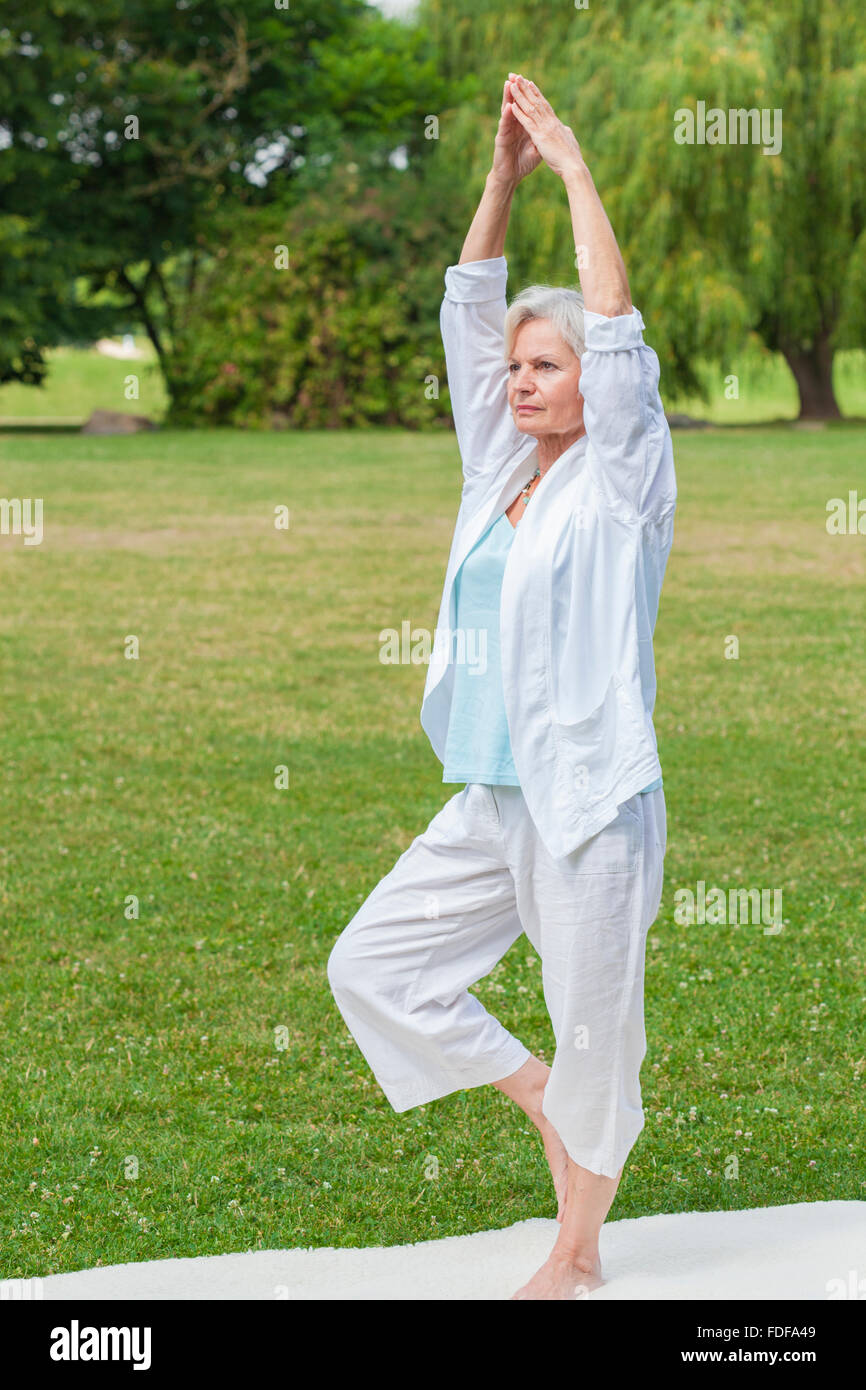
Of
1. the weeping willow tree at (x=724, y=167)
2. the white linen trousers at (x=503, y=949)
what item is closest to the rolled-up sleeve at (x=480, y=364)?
the white linen trousers at (x=503, y=949)

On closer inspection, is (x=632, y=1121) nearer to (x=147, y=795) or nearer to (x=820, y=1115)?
(x=820, y=1115)

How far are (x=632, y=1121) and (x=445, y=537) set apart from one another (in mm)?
15146

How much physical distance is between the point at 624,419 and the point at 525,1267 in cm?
208

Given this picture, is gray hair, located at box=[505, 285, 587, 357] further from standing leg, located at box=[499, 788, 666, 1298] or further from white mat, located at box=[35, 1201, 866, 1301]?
white mat, located at box=[35, 1201, 866, 1301]

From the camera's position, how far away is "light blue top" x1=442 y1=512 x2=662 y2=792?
371cm

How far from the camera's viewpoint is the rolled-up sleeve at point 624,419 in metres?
3.37

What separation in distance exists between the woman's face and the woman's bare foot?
192cm

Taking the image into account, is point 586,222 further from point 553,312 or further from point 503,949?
point 503,949

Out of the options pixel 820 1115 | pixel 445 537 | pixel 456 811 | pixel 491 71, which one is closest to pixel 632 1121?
pixel 456 811

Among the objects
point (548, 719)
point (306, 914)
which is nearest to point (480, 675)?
point (548, 719)

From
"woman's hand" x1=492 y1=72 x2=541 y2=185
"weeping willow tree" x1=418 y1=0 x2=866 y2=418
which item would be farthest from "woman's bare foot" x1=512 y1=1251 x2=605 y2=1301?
"weeping willow tree" x1=418 y1=0 x2=866 y2=418

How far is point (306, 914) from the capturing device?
6922 millimetres

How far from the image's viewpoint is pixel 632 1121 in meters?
3.67

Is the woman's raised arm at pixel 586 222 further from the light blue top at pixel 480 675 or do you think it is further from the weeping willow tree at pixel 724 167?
the weeping willow tree at pixel 724 167
